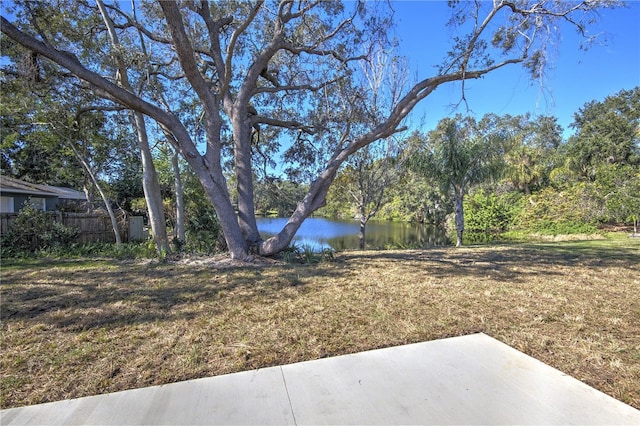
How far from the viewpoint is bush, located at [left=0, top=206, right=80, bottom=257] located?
28.7ft

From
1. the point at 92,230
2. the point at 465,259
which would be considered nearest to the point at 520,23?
the point at 465,259

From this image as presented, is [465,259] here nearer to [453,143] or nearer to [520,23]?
[520,23]

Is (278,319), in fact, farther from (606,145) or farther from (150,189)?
(606,145)

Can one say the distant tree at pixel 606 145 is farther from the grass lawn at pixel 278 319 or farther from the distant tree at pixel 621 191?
the grass lawn at pixel 278 319

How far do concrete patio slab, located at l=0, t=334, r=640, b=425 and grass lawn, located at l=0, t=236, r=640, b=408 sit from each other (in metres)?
0.16

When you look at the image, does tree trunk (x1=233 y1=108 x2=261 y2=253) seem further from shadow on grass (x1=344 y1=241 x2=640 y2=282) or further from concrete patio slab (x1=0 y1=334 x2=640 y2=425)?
concrete patio slab (x1=0 y1=334 x2=640 y2=425)

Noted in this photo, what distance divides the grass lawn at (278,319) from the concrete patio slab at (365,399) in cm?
16

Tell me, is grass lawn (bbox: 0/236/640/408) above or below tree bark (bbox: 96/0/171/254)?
below

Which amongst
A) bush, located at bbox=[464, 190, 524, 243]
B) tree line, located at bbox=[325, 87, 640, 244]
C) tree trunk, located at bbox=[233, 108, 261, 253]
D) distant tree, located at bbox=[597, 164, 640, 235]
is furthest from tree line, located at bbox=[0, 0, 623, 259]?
bush, located at bbox=[464, 190, 524, 243]

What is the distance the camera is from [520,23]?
6590 mm

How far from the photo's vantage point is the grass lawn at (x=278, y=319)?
7.70ft

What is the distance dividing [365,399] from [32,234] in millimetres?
11089

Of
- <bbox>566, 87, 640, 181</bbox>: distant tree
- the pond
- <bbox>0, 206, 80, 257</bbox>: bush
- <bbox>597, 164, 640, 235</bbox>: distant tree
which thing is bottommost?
the pond

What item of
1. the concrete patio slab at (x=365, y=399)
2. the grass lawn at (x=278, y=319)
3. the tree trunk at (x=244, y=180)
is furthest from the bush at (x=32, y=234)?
the concrete patio slab at (x=365, y=399)
